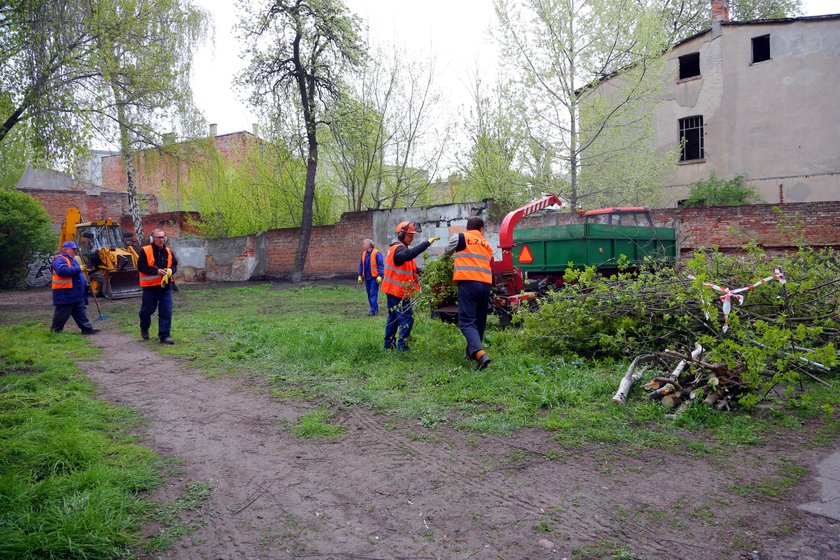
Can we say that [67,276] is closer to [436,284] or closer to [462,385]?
[436,284]

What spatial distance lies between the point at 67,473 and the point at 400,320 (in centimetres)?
450

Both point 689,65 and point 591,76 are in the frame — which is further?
point 689,65

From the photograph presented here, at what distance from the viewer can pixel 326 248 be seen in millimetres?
22594

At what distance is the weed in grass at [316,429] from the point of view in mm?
4602

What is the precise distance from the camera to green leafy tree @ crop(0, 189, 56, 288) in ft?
70.5

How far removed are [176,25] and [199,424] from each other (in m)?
21.2

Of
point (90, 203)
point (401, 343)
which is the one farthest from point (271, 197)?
point (401, 343)

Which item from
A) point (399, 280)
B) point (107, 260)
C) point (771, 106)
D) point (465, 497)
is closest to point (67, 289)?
point (399, 280)

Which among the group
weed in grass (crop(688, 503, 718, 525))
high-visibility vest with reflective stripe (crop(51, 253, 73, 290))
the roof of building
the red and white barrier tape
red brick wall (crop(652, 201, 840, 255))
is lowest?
weed in grass (crop(688, 503, 718, 525))

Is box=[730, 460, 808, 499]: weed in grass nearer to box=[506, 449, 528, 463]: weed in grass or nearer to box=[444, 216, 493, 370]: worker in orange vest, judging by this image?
box=[506, 449, 528, 463]: weed in grass

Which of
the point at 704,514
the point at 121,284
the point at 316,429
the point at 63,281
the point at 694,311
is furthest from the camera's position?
the point at 121,284

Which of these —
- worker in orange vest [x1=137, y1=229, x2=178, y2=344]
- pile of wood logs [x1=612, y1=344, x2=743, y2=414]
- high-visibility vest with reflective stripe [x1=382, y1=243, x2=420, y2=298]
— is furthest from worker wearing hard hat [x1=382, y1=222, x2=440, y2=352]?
worker in orange vest [x1=137, y1=229, x2=178, y2=344]

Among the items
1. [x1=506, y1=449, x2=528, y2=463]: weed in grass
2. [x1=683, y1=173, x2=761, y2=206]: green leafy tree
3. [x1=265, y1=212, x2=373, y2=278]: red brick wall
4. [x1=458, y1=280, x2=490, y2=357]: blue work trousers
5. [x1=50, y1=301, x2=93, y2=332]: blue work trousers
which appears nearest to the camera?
[x1=506, y1=449, x2=528, y2=463]: weed in grass

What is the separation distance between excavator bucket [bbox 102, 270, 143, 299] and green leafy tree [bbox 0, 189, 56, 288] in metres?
6.60
